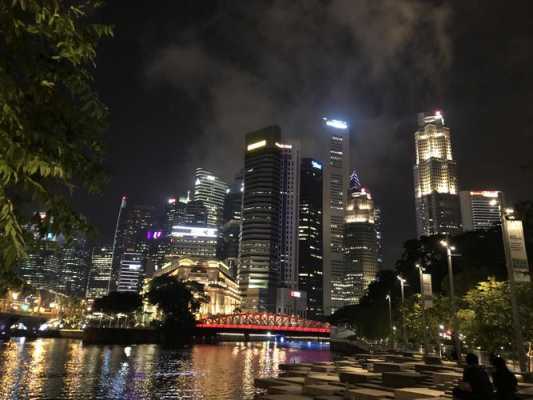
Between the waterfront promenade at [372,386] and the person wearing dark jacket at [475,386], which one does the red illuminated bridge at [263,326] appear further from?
the person wearing dark jacket at [475,386]

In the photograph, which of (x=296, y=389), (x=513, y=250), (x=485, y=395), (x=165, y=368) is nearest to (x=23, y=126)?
(x=485, y=395)

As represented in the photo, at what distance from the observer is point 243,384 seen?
140 ft

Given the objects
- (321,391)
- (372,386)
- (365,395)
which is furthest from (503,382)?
(372,386)

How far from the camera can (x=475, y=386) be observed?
11023 mm

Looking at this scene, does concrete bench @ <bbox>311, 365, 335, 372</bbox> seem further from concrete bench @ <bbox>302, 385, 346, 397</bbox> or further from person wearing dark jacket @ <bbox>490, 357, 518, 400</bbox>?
person wearing dark jacket @ <bbox>490, 357, 518, 400</bbox>

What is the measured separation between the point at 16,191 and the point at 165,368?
54199 mm

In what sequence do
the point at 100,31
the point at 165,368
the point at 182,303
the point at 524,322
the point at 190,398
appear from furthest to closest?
the point at 182,303 < the point at 165,368 < the point at 190,398 < the point at 524,322 < the point at 100,31

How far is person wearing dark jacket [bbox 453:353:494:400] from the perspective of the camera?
36.0 feet

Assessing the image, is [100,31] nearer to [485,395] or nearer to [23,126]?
[23,126]

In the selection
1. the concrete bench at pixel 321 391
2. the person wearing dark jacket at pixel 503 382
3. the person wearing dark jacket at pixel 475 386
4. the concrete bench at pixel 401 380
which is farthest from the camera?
the concrete bench at pixel 401 380

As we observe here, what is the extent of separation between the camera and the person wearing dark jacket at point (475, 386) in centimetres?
1096

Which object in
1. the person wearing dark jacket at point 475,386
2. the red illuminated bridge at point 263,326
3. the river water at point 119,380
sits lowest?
the river water at point 119,380

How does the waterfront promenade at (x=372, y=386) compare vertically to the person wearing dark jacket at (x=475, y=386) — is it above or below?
below

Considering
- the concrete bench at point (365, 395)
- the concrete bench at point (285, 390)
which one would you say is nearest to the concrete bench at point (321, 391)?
the concrete bench at point (285, 390)
